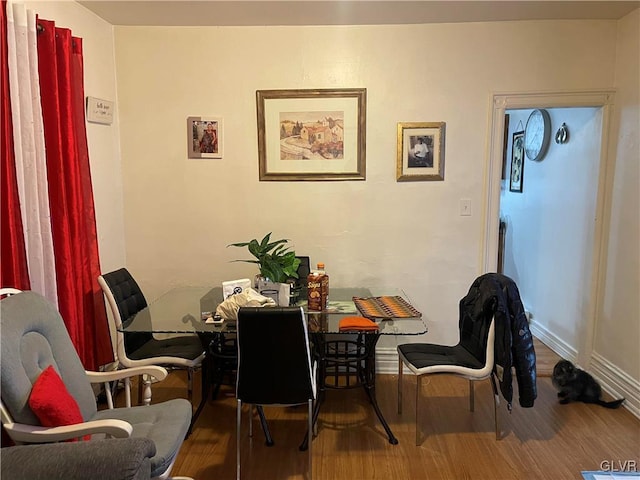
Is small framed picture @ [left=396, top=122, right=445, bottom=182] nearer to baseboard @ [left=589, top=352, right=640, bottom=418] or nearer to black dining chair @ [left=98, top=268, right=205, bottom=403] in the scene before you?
baseboard @ [left=589, top=352, right=640, bottom=418]

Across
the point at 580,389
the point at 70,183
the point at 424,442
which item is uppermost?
the point at 70,183

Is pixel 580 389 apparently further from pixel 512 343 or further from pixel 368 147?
pixel 368 147

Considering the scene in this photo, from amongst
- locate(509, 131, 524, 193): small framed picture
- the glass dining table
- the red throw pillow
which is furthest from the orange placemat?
locate(509, 131, 524, 193): small framed picture

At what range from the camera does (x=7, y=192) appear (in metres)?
Answer: 2.04

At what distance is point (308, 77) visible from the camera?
313cm

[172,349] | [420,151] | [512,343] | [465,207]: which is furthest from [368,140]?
[172,349]

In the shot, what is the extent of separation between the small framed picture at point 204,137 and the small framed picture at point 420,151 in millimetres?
1280

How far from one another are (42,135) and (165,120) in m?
1.07

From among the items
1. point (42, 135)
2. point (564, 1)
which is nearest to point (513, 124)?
point (564, 1)

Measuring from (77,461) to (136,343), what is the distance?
1507 millimetres

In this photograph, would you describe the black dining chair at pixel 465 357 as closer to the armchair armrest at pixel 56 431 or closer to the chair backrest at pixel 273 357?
the chair backrest at pixel 273 357

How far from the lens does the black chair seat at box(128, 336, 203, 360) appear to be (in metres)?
2.54

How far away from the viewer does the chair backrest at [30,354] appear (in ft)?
5.03

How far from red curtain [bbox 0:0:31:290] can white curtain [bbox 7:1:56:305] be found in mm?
20
